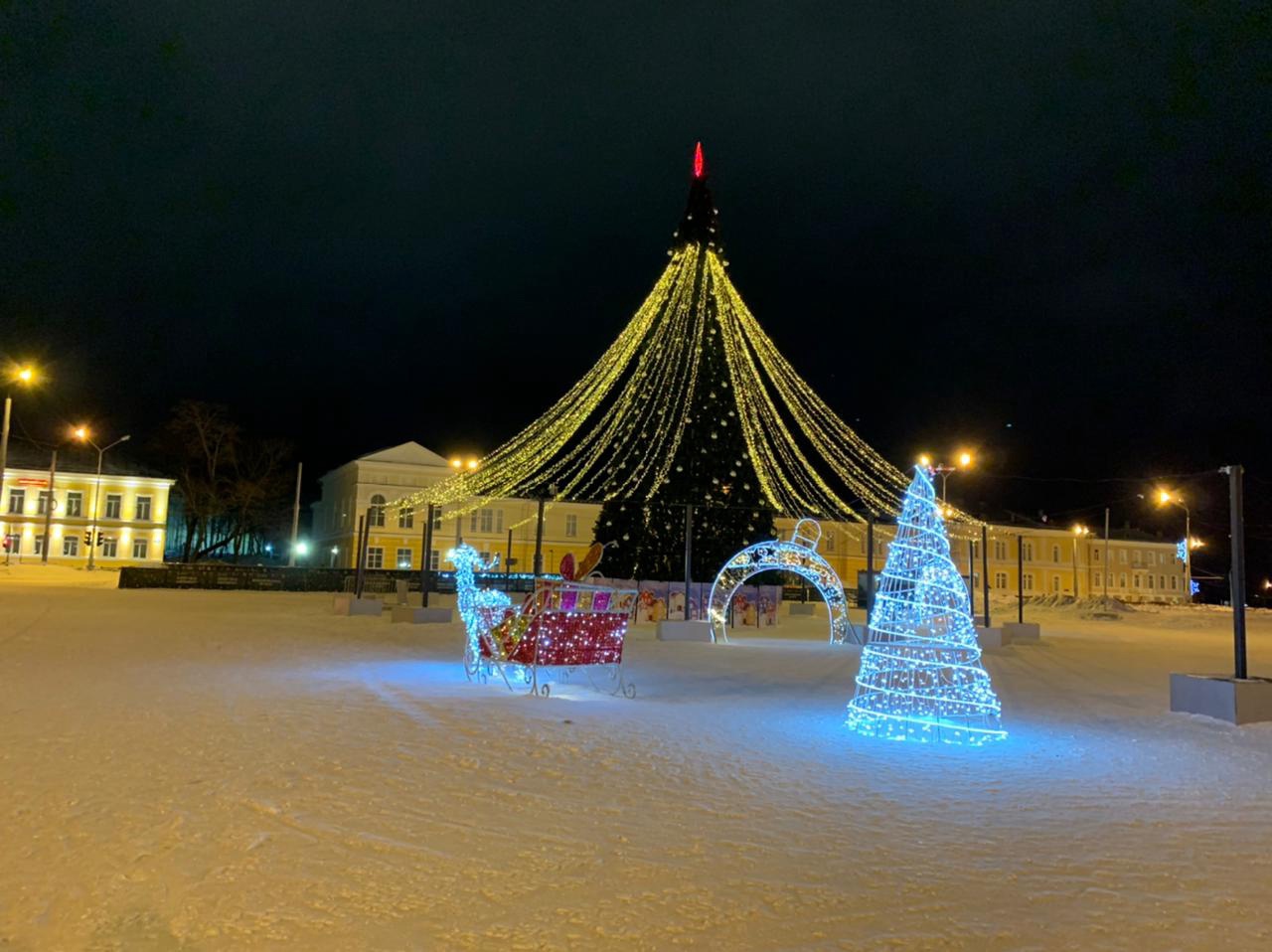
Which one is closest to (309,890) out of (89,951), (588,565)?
(89,951)

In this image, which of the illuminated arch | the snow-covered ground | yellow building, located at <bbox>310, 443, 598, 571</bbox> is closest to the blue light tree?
the snow-covered ground

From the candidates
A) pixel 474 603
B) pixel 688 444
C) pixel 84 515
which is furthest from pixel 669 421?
pixel 84 515

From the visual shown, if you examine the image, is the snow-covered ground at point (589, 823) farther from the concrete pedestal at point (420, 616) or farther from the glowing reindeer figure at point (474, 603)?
the concrete pedestal at point (420, 616)

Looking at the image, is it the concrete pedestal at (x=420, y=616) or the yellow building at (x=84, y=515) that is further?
the yellow building at (x=84, y=515)

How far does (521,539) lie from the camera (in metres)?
57.7

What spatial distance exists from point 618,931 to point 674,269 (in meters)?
20.8

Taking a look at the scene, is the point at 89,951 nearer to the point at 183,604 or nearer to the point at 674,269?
the point at 674,269

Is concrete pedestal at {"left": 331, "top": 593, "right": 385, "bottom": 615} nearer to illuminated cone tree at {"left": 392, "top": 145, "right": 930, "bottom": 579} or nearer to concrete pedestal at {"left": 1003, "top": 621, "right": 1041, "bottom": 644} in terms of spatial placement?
illuminated cone tree at {"left": 392, "top": 145, "right": 930, "bottom": 579}

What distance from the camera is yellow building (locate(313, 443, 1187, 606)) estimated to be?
55125 mm

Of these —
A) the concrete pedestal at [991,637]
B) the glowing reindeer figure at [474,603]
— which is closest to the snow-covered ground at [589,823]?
the glowing reindeer figure at [474,603]

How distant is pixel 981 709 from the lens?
28.3 feet

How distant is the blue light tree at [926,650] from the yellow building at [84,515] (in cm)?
5769

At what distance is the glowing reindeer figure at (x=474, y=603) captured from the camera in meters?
11.1

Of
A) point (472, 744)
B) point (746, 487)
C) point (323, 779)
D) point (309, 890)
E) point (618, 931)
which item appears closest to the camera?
point (618, 931)
